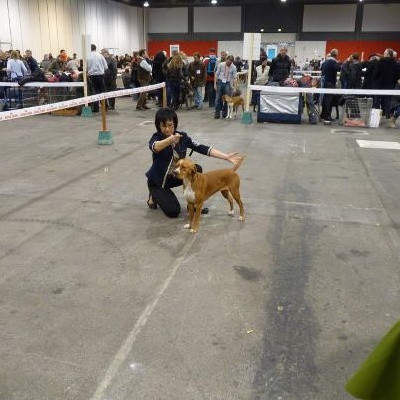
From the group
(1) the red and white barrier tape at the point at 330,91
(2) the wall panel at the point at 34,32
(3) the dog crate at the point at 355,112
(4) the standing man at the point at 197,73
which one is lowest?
(3) the dog crate at the point at 355,112

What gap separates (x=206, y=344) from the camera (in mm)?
2545

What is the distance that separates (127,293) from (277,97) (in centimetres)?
875

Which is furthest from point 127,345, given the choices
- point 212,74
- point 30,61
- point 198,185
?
point 30,61

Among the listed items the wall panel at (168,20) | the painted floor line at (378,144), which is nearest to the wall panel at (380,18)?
the wall panel at (168,20)

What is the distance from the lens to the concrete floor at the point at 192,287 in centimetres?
230

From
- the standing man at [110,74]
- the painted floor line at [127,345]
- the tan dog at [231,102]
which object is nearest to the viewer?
the painted floor line at [127,345]

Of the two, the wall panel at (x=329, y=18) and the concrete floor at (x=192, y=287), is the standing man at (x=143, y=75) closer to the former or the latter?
the concrete floor at (x=192, y=287)

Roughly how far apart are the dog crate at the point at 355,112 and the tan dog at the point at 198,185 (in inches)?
290

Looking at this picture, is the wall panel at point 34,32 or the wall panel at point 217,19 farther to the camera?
the wall panel at point 217,19

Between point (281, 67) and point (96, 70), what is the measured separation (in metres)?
5.04

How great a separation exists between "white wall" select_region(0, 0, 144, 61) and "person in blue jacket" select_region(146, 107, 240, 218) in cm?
2049

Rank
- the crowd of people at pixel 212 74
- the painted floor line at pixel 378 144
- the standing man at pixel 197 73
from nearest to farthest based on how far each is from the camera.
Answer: the painted floor line at pixel 378 144, the crowd of people at pixel 212 74, the standing man at pixel 197 73

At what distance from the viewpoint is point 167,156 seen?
4496 mm

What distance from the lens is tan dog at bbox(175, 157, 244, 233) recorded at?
388 cm
